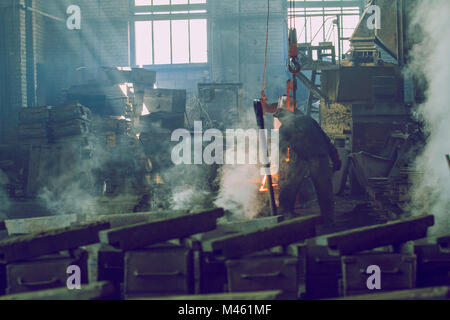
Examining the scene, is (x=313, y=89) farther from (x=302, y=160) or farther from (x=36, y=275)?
(x=36, y=275)

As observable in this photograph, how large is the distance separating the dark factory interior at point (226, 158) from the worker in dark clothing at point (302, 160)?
0.02m

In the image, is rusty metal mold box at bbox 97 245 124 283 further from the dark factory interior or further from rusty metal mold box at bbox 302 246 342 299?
rusty metal mold box at bbox 302 246 342 299

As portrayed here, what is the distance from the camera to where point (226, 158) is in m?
9.35

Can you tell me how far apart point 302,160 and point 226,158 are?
3.23 metres

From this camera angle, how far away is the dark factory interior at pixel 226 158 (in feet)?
11.1

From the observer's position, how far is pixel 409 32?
8.44 m

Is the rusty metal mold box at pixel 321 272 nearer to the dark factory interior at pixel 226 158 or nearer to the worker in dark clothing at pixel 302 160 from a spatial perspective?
the dark factory interior at pixel 226 158

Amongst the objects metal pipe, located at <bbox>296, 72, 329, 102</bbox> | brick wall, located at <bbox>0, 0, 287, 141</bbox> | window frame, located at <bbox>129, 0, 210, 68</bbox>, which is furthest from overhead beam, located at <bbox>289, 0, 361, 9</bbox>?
metal pipe, located at <bbox>296, 72, 329, 102</bbox>

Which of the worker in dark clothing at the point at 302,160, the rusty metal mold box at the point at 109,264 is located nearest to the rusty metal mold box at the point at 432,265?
the rusty metal mold box at the point at 109,264

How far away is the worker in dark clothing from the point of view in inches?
247

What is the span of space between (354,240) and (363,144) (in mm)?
6869

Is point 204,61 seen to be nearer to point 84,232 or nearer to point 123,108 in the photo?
point 123,108

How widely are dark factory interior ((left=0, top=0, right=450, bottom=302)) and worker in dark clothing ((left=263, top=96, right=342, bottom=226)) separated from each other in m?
0.02

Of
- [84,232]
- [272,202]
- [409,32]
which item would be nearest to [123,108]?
[409,32]
